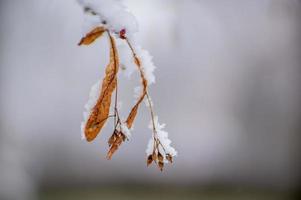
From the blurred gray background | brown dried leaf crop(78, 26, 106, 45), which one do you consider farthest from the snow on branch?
the blurred gray background

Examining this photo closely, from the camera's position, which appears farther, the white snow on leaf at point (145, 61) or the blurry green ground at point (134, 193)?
the blurry green ground at point (134, 193)

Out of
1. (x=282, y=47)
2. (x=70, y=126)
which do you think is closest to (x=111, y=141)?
(x=70, y=126)

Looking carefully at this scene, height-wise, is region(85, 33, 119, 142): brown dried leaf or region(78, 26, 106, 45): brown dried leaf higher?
region(78, 26, 106, 45): brown dried leaf

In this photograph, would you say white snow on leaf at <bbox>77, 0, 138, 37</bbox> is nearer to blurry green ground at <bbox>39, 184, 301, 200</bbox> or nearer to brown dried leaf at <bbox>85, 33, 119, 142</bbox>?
brown dried leaf at <bbox>85, 33, 119, 142</bbox>

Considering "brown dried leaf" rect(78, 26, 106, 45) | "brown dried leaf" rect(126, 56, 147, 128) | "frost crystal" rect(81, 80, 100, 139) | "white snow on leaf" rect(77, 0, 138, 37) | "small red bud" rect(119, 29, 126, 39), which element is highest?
"white snow on leaf" rect(77, 0, 138, 37)

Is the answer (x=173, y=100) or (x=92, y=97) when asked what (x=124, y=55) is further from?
(x=173, y=100)

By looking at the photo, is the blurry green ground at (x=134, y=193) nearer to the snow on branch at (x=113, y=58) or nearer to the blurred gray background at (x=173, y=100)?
the blurred gray background at (x=173, y=100)

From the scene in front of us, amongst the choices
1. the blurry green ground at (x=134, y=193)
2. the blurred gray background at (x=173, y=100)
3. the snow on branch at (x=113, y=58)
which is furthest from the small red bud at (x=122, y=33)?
the blurry green ground at (x=134, y=193)
